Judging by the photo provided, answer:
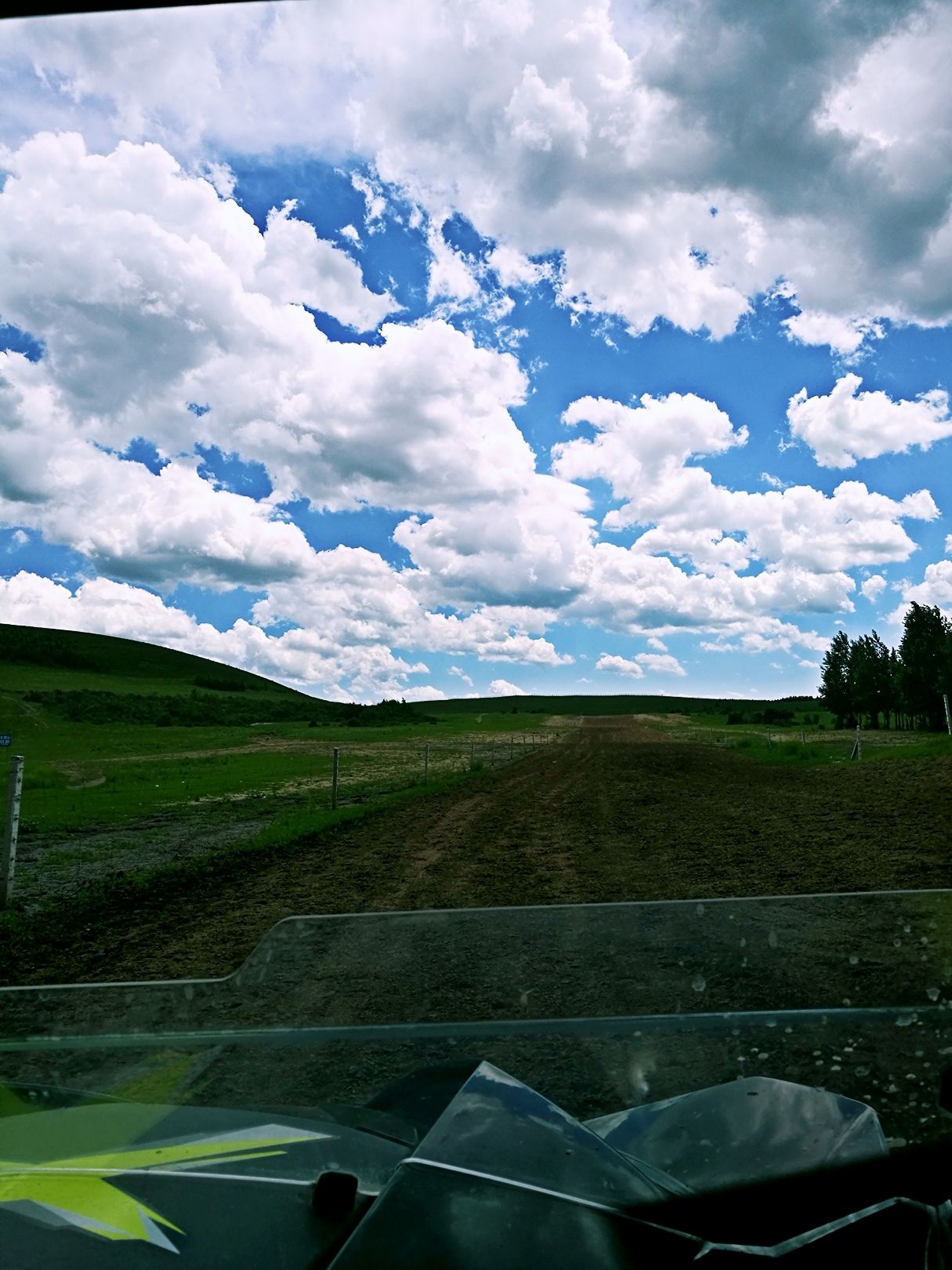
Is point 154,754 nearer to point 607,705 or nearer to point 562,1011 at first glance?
point 562,1011

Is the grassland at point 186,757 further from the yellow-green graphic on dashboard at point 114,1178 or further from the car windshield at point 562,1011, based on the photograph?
the yellow-green graphic on dashboard at point 114,1178

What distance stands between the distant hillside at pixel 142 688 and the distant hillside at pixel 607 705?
115 ft

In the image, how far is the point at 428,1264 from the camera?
1.11 metres

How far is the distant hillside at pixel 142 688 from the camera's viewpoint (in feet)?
210

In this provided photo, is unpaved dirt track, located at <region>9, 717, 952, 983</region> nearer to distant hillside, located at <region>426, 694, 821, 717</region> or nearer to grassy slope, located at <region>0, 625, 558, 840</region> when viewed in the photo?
grassy slope, located at <region>0, 625, 558, 840</region>

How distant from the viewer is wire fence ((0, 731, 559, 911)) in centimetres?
1123

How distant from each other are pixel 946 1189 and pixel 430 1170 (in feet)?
2.72

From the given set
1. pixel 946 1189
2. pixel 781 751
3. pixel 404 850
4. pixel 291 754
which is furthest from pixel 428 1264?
pixel 291 754

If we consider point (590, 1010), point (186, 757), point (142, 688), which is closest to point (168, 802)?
point (186, 757)

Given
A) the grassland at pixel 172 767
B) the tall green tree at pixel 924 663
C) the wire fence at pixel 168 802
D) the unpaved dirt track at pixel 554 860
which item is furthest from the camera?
the tall green tree at pixel 924 663

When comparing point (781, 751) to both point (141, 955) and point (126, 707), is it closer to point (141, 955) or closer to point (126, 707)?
point (141, 955)

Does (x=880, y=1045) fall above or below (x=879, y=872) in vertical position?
above

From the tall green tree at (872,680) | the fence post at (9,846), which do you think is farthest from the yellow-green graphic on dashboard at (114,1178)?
the tall green tree at (872,680)

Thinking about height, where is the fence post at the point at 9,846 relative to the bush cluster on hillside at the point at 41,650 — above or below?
below
